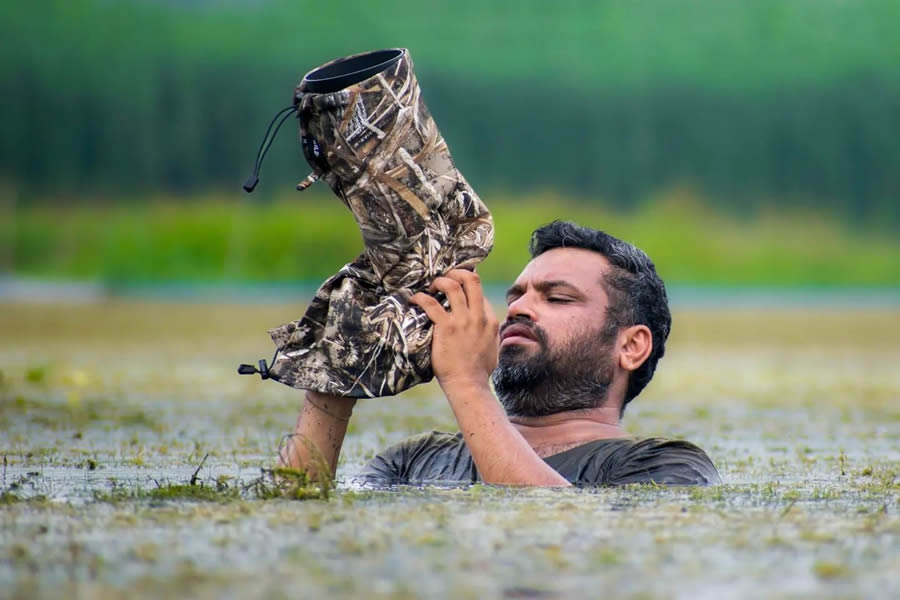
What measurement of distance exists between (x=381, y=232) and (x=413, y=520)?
1.08 meters

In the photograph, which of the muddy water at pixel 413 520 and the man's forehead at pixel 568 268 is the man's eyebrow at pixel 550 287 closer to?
the man's forehead at pixel 568 268

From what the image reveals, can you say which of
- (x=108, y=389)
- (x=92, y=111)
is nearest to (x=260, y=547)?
(x=108, y=389)

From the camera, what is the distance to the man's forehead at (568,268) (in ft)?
19.4

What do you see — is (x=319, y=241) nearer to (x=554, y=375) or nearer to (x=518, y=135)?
(x=518, y=135)

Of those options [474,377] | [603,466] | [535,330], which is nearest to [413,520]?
[474,377]

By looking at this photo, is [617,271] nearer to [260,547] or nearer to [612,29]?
[260,547]

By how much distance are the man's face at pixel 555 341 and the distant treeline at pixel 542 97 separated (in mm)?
76277

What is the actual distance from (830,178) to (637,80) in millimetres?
13621

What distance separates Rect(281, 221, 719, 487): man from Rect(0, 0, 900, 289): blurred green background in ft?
209

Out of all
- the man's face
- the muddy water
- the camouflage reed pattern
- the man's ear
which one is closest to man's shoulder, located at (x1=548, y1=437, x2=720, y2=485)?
the muddy water

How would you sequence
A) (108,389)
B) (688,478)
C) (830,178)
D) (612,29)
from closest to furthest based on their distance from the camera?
(688,478) → (108,389) → (830,178) → (612,29)

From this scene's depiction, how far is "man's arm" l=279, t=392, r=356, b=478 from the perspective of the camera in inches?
204

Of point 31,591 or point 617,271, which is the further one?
point 617,271

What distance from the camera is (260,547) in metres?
3.88
